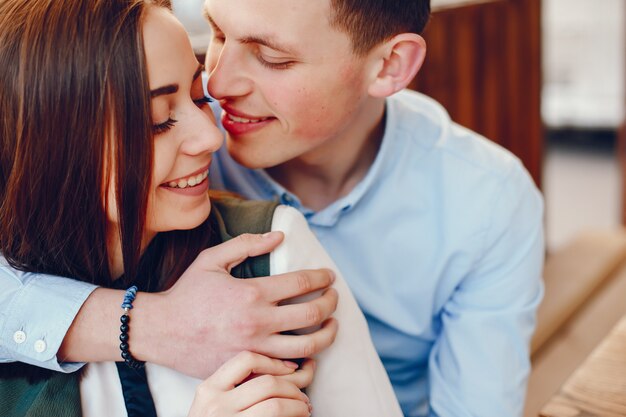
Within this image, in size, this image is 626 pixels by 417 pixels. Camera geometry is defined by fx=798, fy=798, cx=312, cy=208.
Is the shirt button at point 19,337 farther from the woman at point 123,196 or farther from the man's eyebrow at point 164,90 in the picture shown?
the man's eyebrow at point 164,90

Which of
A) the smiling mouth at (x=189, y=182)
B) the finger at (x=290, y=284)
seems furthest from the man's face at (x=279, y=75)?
the finger at (x=290, y=284)

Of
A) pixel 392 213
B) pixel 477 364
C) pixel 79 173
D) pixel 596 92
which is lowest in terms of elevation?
pixel 596 92

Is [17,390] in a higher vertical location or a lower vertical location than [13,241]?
lower

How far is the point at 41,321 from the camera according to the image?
1.19 metres

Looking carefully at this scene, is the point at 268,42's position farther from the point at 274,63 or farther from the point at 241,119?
the point at 241,119

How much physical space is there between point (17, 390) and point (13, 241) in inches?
9.1

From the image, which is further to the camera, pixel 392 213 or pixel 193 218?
pixel 392 213

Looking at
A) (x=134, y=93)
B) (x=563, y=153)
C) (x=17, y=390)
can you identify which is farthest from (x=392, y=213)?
(x=563, y=153)

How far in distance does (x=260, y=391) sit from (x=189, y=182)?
36 cm

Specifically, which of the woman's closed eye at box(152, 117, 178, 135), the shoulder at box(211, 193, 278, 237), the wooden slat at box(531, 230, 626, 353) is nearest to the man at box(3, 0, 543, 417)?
the shoulder at box(211, 193, 278, 237)

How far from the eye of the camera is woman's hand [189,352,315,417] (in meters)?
1.11

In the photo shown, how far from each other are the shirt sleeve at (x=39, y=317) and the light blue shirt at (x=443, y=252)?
58 cm

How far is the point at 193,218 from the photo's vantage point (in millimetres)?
1271

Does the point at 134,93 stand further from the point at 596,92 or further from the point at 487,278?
the point at 596,92
